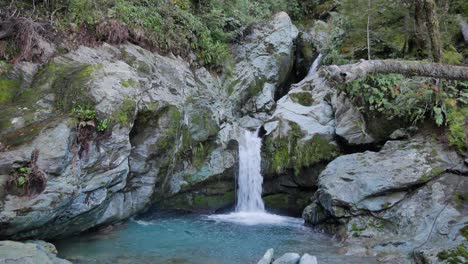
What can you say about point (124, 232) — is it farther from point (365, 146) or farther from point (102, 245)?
point (365, 146)

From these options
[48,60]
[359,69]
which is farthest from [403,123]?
[48,60]

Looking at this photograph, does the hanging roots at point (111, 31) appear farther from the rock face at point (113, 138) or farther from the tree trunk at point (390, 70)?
the tree trunk at point (390, 70)

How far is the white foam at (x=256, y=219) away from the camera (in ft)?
36.2

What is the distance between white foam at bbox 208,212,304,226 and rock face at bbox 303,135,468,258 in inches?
49.5

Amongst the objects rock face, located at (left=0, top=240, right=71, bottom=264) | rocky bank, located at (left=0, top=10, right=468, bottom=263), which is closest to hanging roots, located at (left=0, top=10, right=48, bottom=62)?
rocky bank, located at (left=0, top=10, right=468, bottom=263)

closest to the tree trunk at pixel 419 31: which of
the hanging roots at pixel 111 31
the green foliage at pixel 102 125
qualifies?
the hanging roots at pixel 111 31

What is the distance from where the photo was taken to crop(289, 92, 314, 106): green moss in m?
13.3

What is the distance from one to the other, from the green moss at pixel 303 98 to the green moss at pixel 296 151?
121 centimetres

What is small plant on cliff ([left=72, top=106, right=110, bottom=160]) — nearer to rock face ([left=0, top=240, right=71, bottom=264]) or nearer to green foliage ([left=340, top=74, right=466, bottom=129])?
rock face ([left=0, top=240, right=71, bottom=264])

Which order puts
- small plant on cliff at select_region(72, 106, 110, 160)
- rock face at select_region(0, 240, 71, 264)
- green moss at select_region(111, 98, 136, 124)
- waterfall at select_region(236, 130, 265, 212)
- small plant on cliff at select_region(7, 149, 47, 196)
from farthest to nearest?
waterfall at select_region(236, 130, 265, 212) → green moss at select_region(111, 98, 136, 124) → small plant on cliff at select_region(72, 106, 110, 160) → small plant on cliff at select_region(7, 149, 47, 196) → rock face at select_region(0, 240, 71, 264)

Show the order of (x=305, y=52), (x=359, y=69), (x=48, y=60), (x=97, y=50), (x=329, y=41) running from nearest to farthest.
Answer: (x=359, y=69)
(x=48, y=60)
(x=97, y=50)
(x=329, y=41)
(x=305, y=52)

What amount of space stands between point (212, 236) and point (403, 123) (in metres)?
6.09

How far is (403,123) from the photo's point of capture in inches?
424

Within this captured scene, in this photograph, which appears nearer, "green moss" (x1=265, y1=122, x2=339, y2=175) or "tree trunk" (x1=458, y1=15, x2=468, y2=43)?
"green moss" (x1=265, y1=122, x2=339, y2=175)
